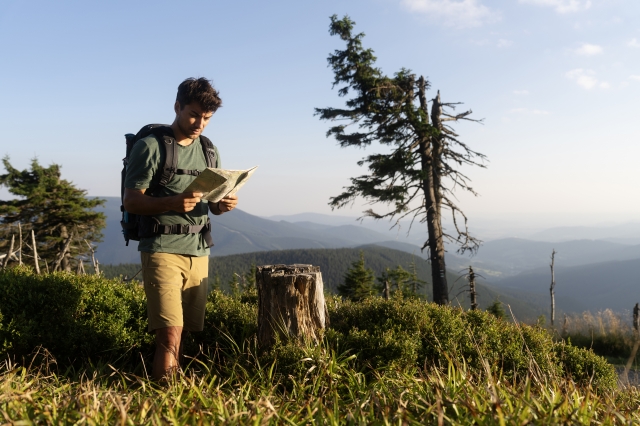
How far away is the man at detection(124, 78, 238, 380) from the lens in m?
3.25

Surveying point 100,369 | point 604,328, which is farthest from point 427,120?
point 100,369

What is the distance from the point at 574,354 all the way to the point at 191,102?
5.58m

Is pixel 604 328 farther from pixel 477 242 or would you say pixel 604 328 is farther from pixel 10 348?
pixel 10 348

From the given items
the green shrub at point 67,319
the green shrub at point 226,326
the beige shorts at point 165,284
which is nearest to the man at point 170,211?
the beige shorts at point 165,284

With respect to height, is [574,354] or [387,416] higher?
[387,416]

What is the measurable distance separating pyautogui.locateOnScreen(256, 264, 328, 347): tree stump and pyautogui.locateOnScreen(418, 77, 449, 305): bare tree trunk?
11.0 metres

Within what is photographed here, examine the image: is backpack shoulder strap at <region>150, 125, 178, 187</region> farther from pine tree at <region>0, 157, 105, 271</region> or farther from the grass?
pine tree at <region>0, 157, 105, 271</region>

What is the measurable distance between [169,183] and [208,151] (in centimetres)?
52

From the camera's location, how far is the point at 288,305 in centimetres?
421

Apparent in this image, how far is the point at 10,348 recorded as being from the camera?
4.46 metres

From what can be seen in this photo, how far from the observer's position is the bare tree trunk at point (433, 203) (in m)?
14.8

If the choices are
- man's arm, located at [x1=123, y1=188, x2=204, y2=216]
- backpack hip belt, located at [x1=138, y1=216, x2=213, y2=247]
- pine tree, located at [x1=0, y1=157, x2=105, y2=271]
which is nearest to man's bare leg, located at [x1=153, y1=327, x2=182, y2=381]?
backpack hip belt, located at [x1=138, y1=216, x2=213, y2=247]

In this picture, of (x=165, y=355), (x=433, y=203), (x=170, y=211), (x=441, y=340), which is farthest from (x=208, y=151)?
(x=433, y=203)

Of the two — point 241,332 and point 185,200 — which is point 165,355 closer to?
point 185,200
